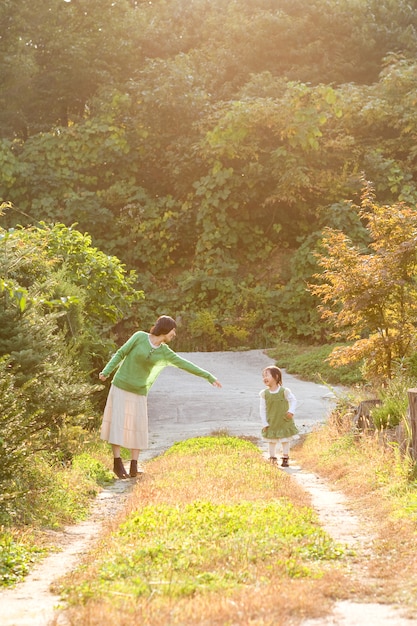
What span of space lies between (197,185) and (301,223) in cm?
294

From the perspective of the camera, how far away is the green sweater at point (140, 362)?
1105cm

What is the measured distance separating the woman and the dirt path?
2.70 feet

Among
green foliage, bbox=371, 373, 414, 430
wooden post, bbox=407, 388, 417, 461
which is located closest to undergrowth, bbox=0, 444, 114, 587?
wooden post, bbox=407, 388, 417, 461

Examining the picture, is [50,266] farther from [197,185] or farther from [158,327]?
[197,185]

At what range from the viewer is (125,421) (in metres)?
11.1

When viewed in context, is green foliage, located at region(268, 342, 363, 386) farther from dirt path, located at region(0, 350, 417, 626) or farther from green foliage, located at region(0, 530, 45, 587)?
green foliage, located at region(0, 530, 45, 587)

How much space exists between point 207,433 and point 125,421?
409 centimetres

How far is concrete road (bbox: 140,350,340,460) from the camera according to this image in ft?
50.7

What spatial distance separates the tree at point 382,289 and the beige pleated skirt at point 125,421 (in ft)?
11.3

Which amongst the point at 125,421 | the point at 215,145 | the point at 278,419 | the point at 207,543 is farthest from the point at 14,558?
the point at 215,145

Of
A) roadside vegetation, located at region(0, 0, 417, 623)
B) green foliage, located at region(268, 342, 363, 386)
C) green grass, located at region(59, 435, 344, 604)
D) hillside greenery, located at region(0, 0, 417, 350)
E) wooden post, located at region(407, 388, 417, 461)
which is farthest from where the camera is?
hillside greenery, located at region(0, 0, 417, 350)

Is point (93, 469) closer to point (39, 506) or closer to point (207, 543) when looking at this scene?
point (39, 506)

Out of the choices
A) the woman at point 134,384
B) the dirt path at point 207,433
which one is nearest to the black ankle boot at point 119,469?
the woman at point 134,384

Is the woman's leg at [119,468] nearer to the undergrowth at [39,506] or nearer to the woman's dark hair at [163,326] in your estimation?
the undergrowth at [39,506]
